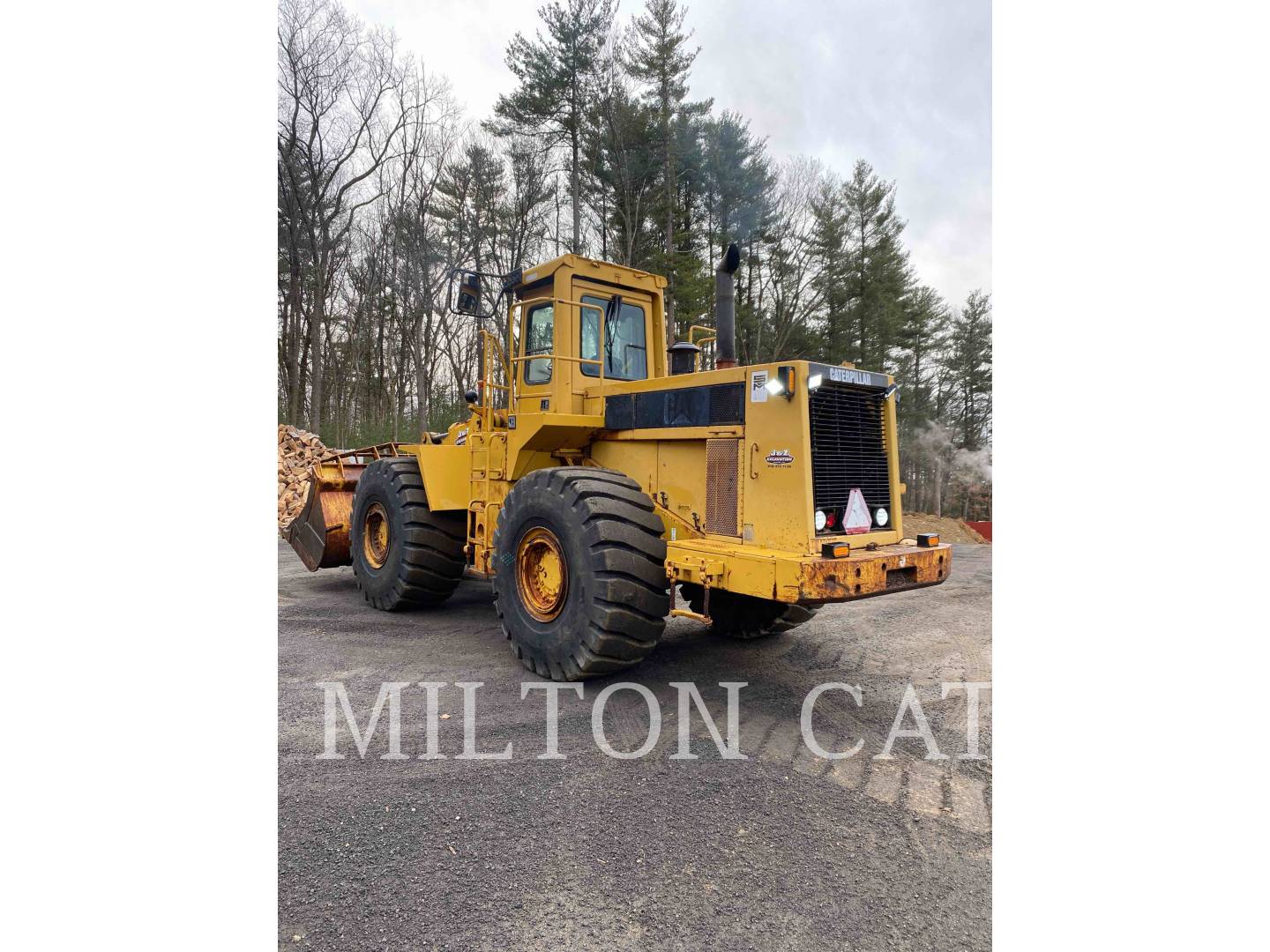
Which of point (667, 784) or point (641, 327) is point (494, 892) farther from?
point (641, 327)

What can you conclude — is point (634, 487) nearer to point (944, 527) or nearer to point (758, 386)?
point (758, 386)

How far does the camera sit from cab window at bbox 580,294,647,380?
5.50m

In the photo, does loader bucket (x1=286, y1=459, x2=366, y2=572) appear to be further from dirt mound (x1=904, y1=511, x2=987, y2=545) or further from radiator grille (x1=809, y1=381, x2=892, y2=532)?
dirt mound (x1=904, y1=511, x2=987, y2=545)

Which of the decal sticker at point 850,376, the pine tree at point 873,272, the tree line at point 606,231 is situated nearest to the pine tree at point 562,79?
the tree line at point 606,231

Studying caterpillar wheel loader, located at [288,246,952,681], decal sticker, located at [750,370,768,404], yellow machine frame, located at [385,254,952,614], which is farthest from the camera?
decal sticker, located at [750,370,768,404]

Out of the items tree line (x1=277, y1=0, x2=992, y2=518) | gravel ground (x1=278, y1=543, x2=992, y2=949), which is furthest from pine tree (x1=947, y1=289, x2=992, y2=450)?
gravel ground (x1=278, y1=543, x2=992, y2=949)

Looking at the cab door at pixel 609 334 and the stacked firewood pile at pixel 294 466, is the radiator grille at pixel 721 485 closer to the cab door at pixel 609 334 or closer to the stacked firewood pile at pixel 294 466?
the cab door at pixel 609 334

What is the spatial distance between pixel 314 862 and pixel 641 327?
4.33 metres

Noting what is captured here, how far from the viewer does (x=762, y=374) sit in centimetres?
416

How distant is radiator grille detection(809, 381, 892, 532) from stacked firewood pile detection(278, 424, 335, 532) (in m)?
10.5

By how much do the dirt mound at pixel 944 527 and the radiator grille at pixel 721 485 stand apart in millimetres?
11344

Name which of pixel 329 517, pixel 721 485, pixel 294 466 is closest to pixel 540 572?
pixel 721 485

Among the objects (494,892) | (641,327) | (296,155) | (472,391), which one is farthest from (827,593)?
(296,155)

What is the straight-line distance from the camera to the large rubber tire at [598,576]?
4105 millimetres
